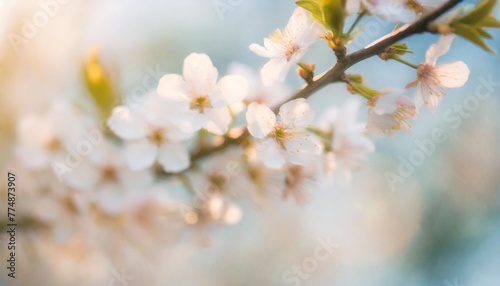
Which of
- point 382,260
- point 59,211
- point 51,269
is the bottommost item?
point 382,260

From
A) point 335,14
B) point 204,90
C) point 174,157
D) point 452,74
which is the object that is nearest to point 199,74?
point 204,90

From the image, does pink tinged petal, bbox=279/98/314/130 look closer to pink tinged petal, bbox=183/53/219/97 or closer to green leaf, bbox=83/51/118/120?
pink tinged petal, bbox=183/53/219/97

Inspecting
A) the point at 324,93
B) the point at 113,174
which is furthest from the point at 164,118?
the point at 324,93

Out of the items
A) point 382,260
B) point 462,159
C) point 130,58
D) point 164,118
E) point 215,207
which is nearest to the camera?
point 164,118

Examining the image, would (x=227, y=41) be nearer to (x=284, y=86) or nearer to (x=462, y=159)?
(x=284, y=86)

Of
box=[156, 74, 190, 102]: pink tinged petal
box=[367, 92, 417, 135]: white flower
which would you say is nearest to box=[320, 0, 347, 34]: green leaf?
box=[367, 92, 417, 135]: white flower

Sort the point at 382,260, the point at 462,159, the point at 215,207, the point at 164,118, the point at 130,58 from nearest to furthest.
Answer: the point at 164,118 < the point at 215,207 < the point at 130,58 < the point at 382,260 < the point at 462,159

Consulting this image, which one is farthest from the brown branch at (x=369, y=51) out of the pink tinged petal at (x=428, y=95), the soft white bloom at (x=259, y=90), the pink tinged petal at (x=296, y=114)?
the soft white bloom at (x=259, y=90)

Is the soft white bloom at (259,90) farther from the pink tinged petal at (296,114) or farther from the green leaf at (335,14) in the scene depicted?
the green leaf at (335,14)
